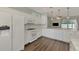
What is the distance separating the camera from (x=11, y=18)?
368 centimetres

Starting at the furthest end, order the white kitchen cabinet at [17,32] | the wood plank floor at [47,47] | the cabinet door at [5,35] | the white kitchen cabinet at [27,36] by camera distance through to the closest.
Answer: the white kitchen cabinet at [27,36], the wood plank floor at [47,47], the white kitchen cabinet at [17,32], the cabinet door at [5,35]

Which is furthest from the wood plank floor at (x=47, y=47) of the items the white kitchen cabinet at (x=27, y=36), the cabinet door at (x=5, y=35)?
the cabinet door at (x=5, y=35)

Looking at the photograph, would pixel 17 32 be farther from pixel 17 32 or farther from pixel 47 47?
pixel 47 47

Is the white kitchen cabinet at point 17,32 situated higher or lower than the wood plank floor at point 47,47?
higher

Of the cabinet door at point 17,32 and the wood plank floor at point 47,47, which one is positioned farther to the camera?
the wood plank floor at point 47,47

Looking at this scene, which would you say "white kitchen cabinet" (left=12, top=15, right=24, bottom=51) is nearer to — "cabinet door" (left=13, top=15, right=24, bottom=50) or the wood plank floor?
"cabinet door" (left=13, top=15, right=24, bottom=50)

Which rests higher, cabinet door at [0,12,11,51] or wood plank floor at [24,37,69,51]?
cabinet door at [0,12,11,51]

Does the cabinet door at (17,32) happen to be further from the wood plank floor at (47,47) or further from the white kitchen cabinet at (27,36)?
the white kitchen cabinet at (27,36)

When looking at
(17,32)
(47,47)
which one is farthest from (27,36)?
(17,32)

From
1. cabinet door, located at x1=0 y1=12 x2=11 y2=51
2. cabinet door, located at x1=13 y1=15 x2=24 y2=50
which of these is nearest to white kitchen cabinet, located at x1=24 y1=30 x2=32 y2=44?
cabinet door, located at x1=13 y1=15 x2=24 y2=50

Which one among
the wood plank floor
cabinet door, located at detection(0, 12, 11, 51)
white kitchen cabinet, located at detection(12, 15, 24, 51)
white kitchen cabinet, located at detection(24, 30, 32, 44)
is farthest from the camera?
white kitchen cabinet, located at detection(24, 30, 32, 44)

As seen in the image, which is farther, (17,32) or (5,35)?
(17,32)
